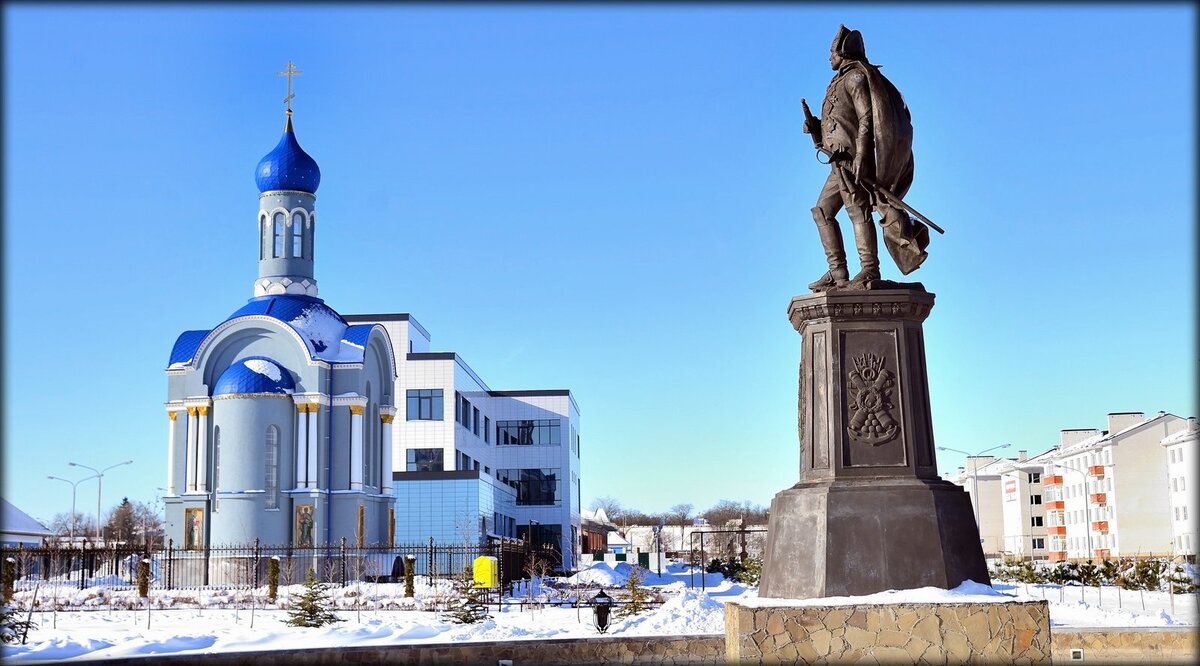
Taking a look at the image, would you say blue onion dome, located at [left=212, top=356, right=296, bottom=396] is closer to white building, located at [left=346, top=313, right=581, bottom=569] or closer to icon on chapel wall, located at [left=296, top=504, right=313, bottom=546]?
icon on chapel wall, located at [left=296, top=504, right=313, bottom=546]

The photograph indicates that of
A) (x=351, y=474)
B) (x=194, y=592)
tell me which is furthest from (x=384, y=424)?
(x=194, y=592)

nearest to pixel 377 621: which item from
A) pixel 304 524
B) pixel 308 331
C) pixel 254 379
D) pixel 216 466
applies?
pixel 304 524

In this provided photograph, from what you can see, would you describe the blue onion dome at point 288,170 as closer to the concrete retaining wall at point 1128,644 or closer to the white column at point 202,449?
the white column at point 202,449

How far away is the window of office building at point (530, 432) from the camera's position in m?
71.4

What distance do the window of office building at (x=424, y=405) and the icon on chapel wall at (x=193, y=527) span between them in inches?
763

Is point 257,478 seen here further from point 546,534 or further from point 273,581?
point 546,534

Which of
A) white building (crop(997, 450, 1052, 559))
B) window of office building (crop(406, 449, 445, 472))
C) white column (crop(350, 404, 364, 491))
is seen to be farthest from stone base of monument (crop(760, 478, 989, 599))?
white building (crop(997, 450, 1052, 559))

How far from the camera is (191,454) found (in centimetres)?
4100

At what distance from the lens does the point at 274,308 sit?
43.1 m

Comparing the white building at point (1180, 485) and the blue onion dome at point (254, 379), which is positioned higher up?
the blue onion dome at point (254, 379)

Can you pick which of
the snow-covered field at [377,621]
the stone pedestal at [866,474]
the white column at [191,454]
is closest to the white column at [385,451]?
the white column at [191,454]

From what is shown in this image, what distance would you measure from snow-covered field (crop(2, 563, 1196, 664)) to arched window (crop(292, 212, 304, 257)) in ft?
52.5

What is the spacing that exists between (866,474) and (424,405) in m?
52.4

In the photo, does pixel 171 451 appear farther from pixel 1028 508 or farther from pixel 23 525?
pixel 1028 508
